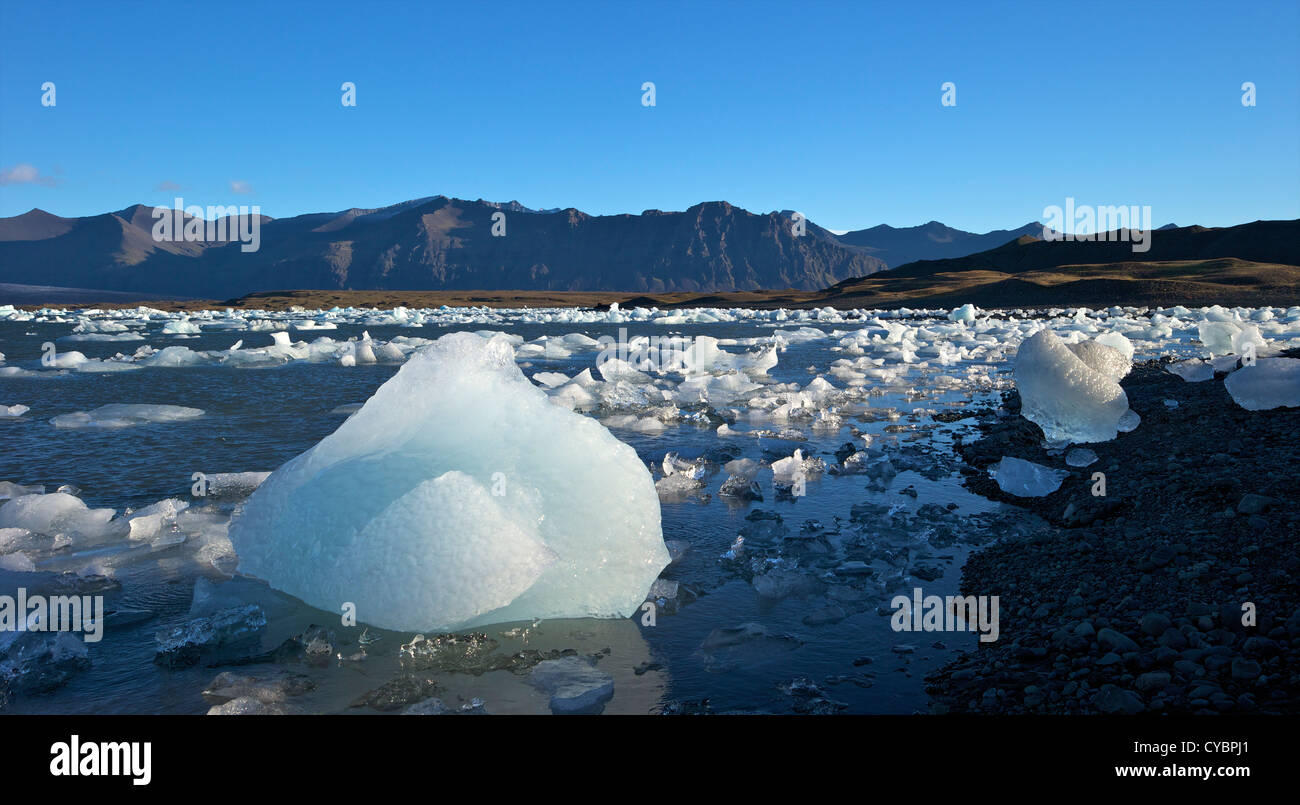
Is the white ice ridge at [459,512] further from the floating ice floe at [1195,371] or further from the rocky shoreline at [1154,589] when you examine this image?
the floating ice floe at [1195,371]

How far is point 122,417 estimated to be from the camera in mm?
9562

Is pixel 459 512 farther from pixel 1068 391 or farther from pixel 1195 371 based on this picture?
pixel 1195 371

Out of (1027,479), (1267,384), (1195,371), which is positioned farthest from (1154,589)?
(1195,371)

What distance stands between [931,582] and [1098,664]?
1.42m

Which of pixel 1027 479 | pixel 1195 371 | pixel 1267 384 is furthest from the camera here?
pixel 1195 371

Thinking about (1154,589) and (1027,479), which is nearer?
(1154,589)

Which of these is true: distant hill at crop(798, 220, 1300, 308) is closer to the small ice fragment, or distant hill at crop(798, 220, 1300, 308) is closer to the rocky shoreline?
the small ice fragment

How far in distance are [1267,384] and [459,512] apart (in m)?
7.21

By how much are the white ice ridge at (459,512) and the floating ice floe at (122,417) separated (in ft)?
21.6

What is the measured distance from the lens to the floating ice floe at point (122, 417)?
30.8 ft

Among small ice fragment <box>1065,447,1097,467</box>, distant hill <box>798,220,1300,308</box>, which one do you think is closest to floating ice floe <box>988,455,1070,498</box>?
small ice fragment <box>1065,447,1097,467</box>

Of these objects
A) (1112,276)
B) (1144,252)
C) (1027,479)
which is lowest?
(1027,479)

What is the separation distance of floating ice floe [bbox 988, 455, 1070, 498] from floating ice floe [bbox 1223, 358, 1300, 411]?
84.0 inches
